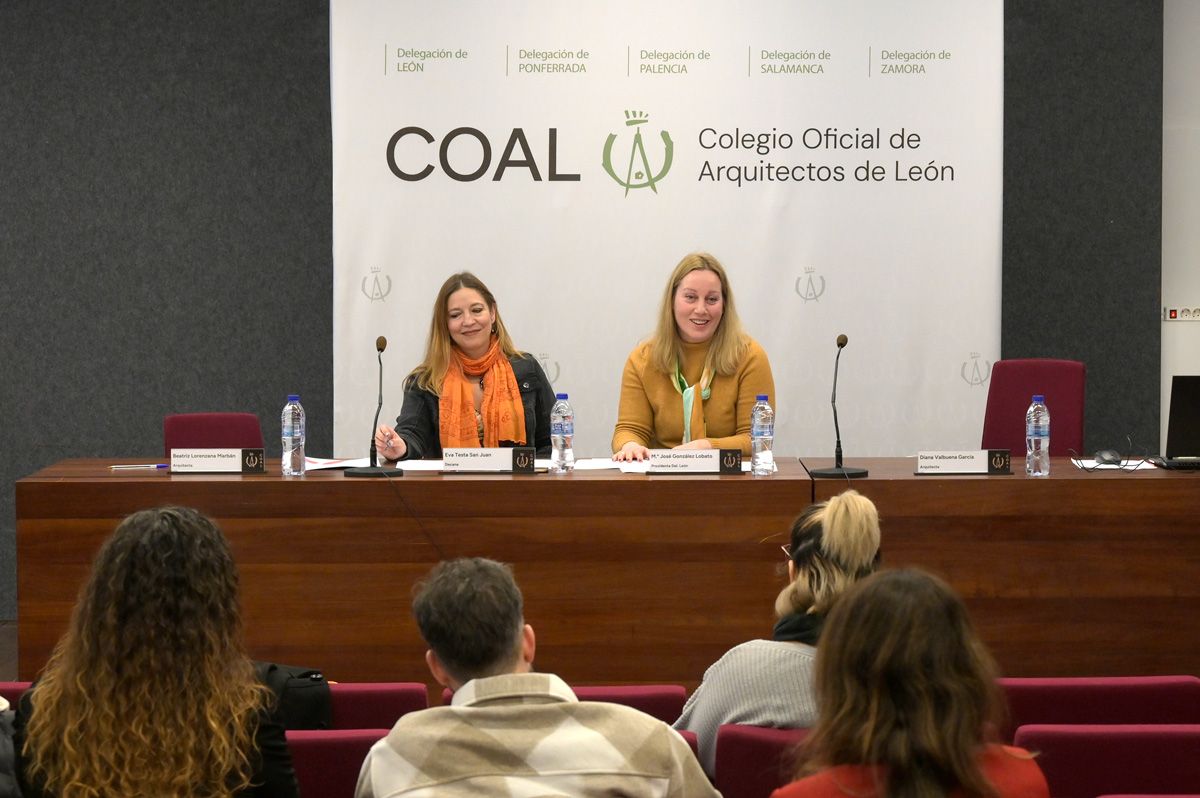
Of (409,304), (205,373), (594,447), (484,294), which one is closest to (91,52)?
(205,373)

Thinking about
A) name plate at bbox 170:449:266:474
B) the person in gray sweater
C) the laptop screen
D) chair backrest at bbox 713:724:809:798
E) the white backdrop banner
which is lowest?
chair backrest at bbox 713:724:809:798

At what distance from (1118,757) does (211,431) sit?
337 centimetres

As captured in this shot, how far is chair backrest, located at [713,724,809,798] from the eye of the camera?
1.93 m

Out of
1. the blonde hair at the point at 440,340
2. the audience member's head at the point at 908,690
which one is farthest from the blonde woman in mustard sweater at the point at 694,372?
the audience member's head at the point at 908,690

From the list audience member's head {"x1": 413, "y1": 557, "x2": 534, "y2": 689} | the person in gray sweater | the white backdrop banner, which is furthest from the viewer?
the white backdrop banner

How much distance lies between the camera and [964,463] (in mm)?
3729

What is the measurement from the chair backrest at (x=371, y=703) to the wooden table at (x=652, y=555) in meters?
1.35

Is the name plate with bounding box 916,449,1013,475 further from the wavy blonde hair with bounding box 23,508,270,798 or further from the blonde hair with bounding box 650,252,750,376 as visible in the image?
the wavy blonde hair with bounding box 23,508,270,798

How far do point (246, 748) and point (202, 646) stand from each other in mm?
154

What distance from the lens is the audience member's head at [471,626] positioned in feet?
5.51

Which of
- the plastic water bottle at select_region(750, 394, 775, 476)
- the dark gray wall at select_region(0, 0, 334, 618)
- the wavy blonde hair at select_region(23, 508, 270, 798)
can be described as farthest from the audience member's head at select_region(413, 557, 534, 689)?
the dark gray wall at select_region(0, 0, 334, 618)

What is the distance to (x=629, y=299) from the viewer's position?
523cm

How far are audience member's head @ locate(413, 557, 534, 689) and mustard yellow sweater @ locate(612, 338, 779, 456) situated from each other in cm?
265

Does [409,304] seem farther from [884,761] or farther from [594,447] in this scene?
[884,761]
